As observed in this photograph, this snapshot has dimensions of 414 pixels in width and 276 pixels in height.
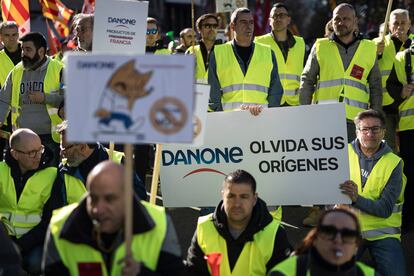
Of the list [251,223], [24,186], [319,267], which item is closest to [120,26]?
[24,186]

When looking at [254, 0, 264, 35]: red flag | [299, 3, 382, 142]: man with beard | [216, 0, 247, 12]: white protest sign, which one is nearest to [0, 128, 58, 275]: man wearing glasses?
[299, 3, 382, 142]: man with beard

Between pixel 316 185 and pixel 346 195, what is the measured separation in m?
0.26

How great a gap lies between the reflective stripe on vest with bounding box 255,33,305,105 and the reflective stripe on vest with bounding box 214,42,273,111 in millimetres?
1574

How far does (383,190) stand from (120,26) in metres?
2.89

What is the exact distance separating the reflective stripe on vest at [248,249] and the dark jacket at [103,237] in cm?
95

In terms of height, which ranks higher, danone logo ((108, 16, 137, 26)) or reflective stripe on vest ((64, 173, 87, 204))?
danone logo ((108, 16, 137, 26))

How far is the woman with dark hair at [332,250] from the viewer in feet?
15.4

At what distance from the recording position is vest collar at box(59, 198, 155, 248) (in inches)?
186

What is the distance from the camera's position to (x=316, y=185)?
690cm

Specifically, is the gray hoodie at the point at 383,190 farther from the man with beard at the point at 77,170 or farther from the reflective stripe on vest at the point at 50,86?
the reflective stripe on vest at the point at 50,86

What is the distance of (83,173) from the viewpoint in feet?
21.7

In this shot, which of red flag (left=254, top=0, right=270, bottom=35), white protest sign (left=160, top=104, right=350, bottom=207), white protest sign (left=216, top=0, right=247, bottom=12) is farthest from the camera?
red flag (left=254, top=0, right=270, bottom=35)

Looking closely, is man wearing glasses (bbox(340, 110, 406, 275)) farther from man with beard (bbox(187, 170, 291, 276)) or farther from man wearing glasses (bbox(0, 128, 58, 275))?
man wearing glasses (bbox(0, 128, 58, 275))

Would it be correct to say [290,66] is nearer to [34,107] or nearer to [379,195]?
[34,107]
